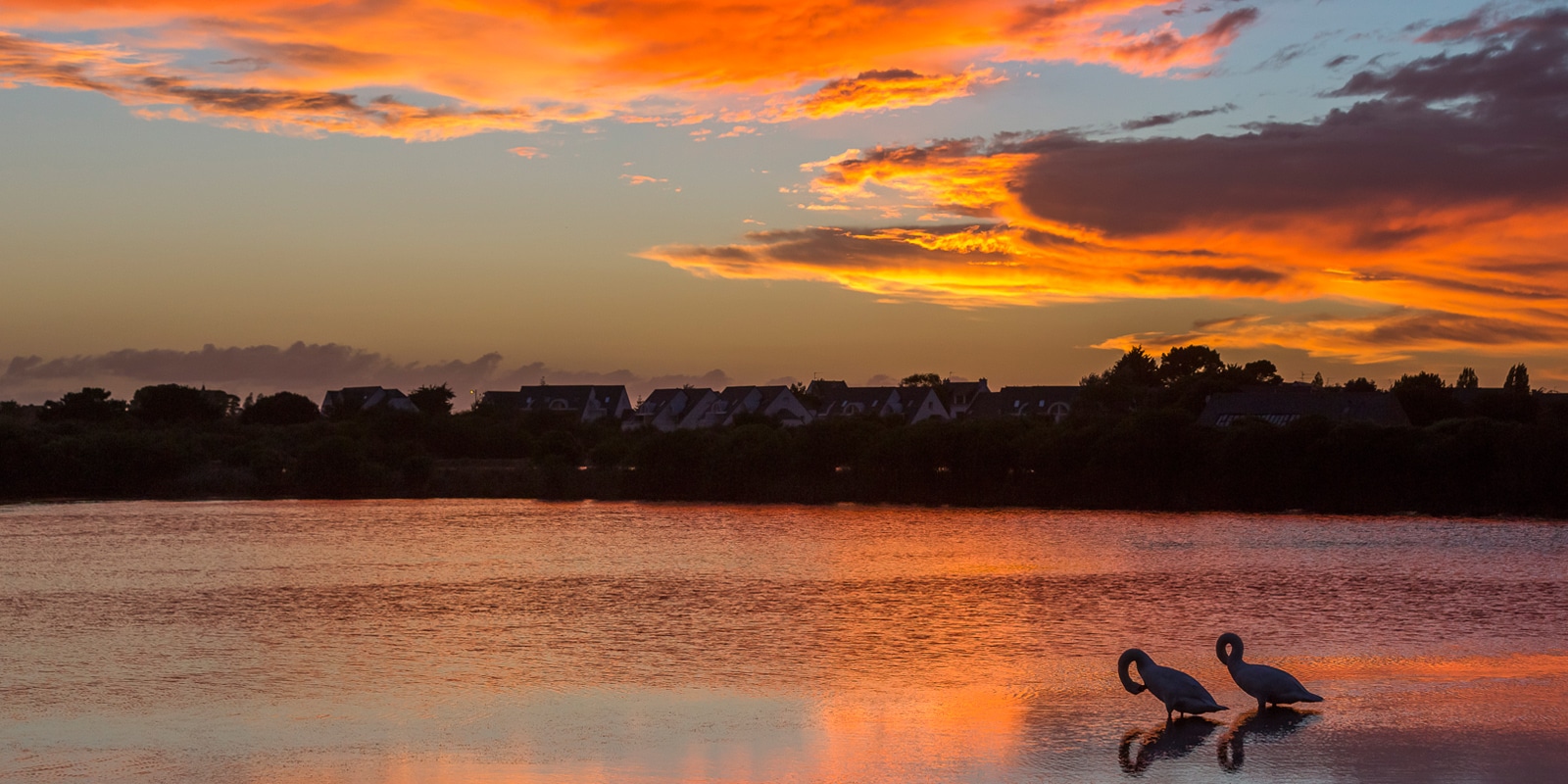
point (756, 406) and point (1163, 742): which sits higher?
point (756, 406)

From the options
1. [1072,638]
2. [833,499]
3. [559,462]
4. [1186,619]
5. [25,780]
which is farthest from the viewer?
[559,462]

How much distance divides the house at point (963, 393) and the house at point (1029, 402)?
148 inches

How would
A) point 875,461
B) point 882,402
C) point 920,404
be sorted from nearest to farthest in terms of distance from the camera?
point 875,461
point 920,404
point 882,402

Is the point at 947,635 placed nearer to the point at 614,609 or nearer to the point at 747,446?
the point at 614,609

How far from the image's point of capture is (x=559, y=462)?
6347 centimetres

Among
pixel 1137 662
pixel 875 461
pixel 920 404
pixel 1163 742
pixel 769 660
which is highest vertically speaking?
pixel 920 404

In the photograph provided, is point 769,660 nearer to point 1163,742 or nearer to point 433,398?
point 1163,742

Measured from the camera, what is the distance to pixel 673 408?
112438 millimetres

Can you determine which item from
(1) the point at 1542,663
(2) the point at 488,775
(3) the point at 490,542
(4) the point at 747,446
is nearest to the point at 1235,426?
(4) the point at 747,446

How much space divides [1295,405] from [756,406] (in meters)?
43.1

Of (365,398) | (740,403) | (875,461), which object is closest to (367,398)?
(365,398)

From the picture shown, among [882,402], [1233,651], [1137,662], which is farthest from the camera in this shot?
[882,402]

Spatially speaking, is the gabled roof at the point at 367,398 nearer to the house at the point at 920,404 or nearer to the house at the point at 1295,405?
the house at the point at 920,404

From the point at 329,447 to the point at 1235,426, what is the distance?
3877 centimetres
